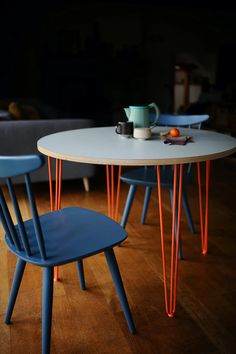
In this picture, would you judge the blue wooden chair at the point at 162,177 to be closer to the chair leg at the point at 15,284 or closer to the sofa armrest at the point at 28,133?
the chair leg at the point at 15,284

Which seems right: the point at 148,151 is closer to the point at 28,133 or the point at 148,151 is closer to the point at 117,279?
the point at 117,279

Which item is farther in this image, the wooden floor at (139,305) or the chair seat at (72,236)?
the wooden floor at (139,305)

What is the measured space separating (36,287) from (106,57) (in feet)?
12.5

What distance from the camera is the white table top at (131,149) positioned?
3.86 feet

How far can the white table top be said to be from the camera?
3.86 feet

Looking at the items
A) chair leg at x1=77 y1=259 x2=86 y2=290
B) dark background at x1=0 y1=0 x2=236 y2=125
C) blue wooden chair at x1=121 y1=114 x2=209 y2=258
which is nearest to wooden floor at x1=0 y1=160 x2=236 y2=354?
chair leg at x1=77 y1=259 x2=86 y2=290

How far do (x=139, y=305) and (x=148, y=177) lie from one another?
69 cm

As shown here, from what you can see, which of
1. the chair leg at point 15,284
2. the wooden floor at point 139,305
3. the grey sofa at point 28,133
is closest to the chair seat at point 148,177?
the wooden floor at point 139,305

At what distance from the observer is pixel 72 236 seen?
121 centimetres

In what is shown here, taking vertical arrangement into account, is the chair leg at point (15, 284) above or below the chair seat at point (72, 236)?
below

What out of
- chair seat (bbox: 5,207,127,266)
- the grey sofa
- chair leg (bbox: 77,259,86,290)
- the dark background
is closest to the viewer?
chair seat (bbox: 5,207,127,266)

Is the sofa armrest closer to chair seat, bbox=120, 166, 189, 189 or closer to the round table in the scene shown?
chair seat, bbox=120, 166, 189, 189

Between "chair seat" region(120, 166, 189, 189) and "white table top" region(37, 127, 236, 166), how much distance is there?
0.91ft

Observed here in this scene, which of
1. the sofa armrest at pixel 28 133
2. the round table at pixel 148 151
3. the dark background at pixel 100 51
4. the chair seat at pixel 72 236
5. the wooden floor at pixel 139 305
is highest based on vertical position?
the dark background at pixel 100 51
